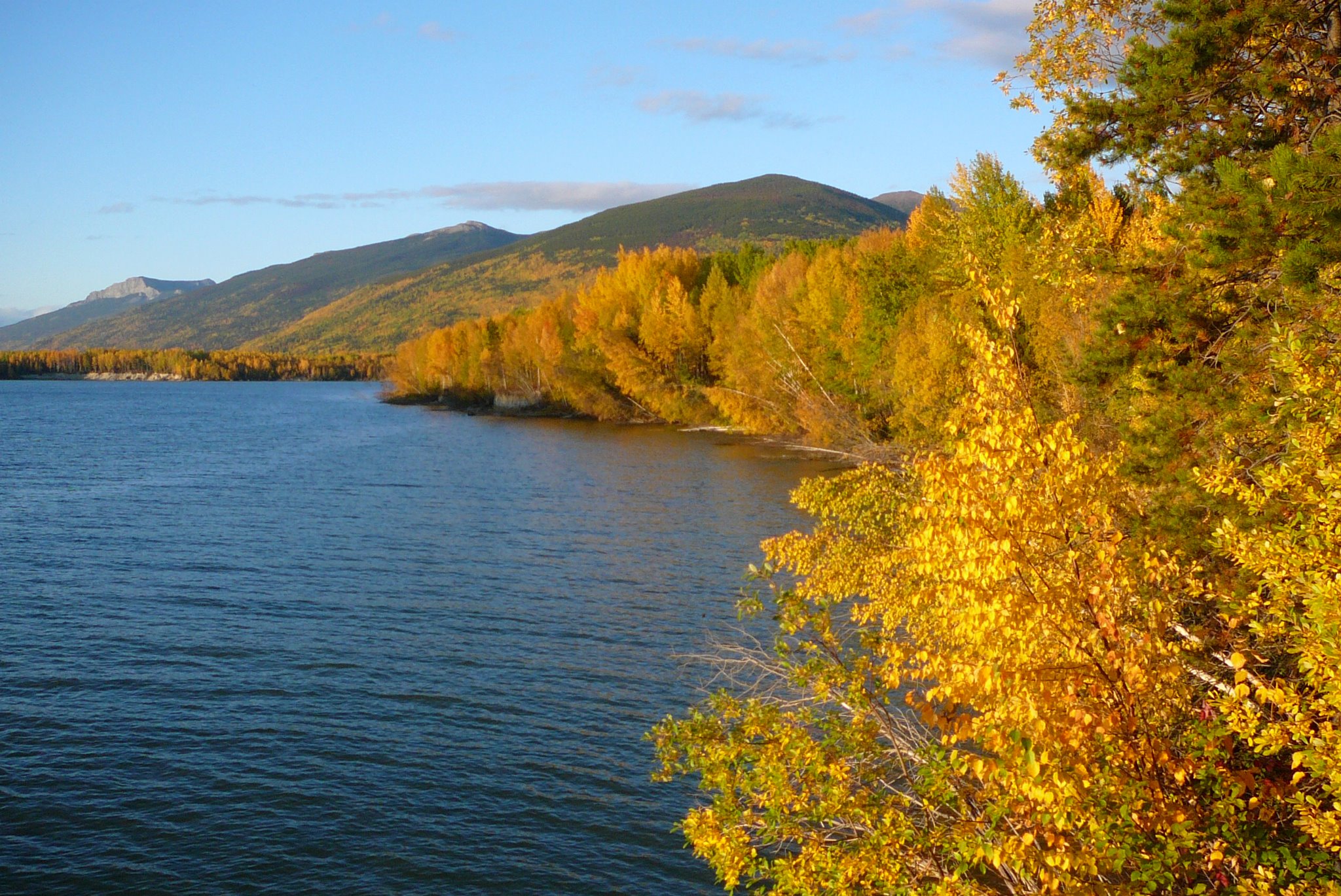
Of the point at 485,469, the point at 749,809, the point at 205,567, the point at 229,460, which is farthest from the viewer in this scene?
the point at 229,460

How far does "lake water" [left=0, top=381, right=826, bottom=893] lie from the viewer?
1571 centimetres

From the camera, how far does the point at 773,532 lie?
3825 centimetres

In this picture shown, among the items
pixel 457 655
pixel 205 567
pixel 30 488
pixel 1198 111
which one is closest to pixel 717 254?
pixel 30 488

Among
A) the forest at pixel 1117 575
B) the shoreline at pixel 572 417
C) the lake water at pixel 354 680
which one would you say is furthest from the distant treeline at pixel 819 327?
the lake water at pixel 354 680

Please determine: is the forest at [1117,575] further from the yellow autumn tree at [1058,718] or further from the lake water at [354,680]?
the lake water at [354,680]

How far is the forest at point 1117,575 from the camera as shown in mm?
7449

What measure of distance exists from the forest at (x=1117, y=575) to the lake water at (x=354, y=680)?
2.58 m

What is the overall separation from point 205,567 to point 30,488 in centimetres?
2356

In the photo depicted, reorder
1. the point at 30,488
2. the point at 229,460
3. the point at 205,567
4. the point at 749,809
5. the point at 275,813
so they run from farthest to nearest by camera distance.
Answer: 1. the point at 229,460
2. the point at 30,488
3. the point at 205,567
4. the point at 275,813
5. the point at 749,809

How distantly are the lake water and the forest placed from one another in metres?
2.58

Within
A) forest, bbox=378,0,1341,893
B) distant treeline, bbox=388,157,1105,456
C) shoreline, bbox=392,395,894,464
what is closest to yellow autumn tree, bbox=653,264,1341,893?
forest, bbox=378,0,1341,893

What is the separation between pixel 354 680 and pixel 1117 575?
1872 cm

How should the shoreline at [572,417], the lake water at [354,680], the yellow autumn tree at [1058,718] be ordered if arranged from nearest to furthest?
the yellow autumn tree at [1058,718]
the lake water at [354,680]
the shoreline at [572,417]

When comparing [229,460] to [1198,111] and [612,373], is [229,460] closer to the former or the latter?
[612,373]
